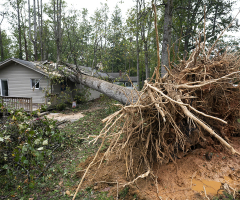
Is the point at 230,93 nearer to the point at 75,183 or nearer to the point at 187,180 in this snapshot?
the point at 187,180

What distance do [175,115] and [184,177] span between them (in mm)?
1203

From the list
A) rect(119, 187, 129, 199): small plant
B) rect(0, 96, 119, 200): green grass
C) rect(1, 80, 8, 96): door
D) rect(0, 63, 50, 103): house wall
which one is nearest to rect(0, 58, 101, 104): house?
rect(0, 63, 50, 103): house wall

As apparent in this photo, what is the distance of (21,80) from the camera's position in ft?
42.4

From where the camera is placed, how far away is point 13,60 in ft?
40.2

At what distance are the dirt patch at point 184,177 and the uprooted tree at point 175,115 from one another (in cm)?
18

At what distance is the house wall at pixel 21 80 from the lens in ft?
41.4

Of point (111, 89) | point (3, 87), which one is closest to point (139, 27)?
point (111, 89)

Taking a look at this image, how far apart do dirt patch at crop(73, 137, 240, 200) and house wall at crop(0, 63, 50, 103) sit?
11.2 metres

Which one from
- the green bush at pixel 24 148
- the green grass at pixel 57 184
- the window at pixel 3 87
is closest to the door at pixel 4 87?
the window at pixel 3 87

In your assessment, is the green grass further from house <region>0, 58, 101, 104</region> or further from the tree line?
house <region>0, 58, 101, 104</region>

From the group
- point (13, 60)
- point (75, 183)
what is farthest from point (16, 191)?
point (13, 60)

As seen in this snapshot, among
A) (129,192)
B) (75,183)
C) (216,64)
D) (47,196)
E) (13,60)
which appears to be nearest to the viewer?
(129,192)

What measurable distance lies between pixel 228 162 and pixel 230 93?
5.83 ft

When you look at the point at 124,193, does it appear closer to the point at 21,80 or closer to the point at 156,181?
the point at 156,181
